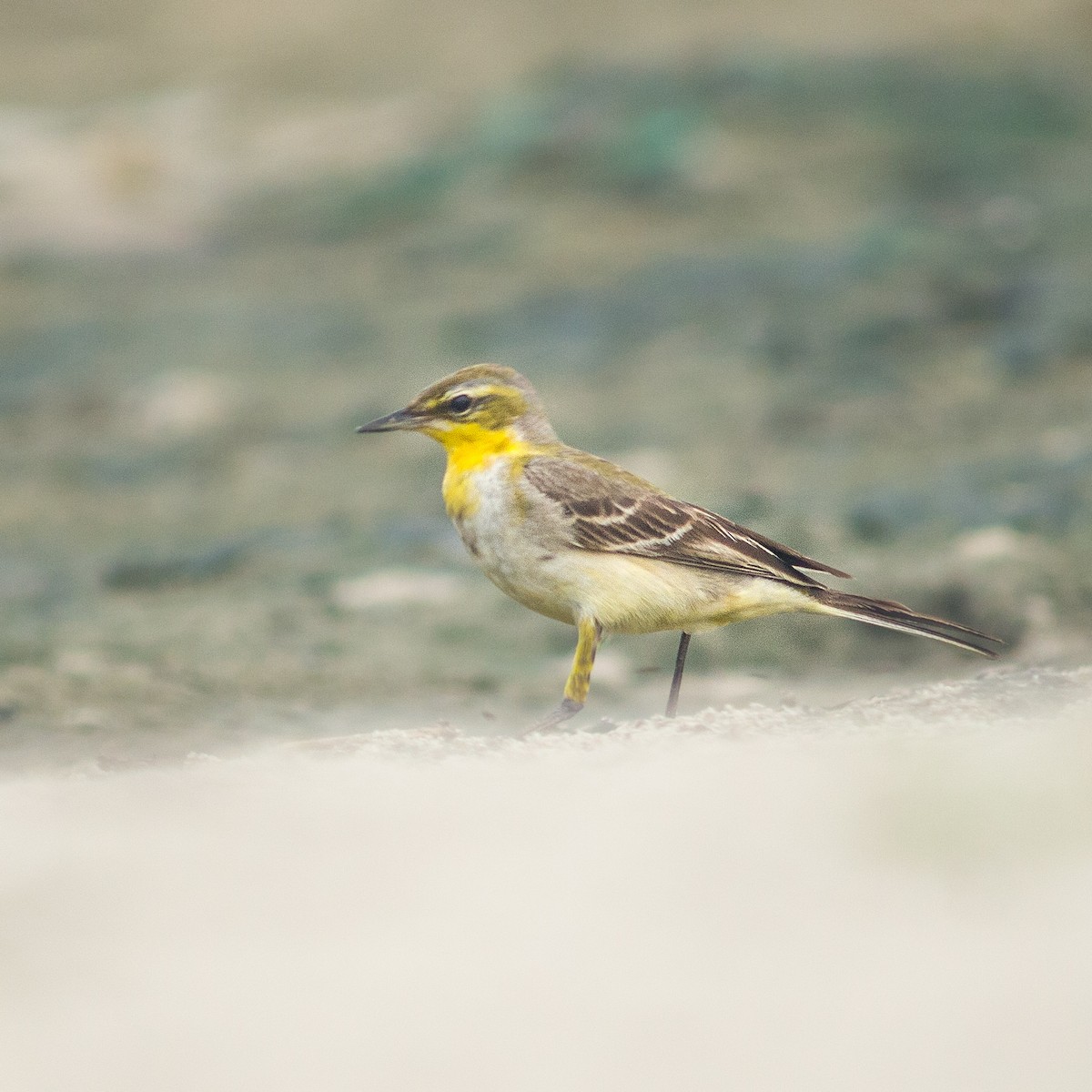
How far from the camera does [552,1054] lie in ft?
10.8

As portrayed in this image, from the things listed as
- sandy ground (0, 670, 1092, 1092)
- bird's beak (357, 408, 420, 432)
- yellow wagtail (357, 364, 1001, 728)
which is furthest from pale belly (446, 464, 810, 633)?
sandy ground (0, 670, 1092, 1092)

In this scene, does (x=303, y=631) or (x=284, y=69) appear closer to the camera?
(x=303, y=631)

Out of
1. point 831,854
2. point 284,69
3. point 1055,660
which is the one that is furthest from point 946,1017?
point 284,69

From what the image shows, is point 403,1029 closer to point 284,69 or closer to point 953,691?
point 953,691

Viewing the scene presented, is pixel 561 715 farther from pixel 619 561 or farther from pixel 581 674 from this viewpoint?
pixel 619 561

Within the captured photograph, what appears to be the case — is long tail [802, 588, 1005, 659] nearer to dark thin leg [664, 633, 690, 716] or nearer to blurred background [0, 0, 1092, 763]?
dark thin leg [664, 633, 690, 716]

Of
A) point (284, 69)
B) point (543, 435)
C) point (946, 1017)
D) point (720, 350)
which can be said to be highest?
point (284, 69)

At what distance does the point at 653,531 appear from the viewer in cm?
579

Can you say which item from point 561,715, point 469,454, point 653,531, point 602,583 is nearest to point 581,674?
point 561,715

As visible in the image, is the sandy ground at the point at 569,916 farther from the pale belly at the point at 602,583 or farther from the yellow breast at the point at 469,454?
the yellow breast at the point at 469,454

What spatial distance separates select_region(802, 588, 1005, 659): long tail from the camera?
5531 mm

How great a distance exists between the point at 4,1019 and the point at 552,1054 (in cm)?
119

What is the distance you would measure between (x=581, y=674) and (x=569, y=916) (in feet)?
6.28

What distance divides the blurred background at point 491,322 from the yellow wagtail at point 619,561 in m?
1.54
